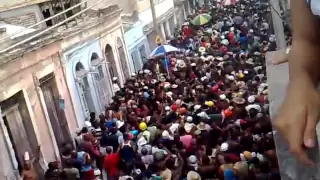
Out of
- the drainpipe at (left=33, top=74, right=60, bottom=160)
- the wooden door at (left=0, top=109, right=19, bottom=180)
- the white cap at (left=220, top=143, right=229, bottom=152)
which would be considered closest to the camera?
the white cap at (left=220, top=143, right=229, bottom=152)

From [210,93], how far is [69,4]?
6.63 m

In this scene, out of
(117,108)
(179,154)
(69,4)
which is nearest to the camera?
(179,154)

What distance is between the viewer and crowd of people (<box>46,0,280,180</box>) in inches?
328

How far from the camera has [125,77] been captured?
61.7 feet

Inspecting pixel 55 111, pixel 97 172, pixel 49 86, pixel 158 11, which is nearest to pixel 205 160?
pixel 97 172

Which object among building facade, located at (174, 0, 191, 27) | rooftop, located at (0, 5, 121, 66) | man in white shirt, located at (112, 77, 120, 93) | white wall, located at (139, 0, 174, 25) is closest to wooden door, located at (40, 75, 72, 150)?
rooftop, located at (0, 5, 121, 66)

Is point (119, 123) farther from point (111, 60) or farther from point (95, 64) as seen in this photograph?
point (111, 60)

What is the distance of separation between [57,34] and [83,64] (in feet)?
6.91

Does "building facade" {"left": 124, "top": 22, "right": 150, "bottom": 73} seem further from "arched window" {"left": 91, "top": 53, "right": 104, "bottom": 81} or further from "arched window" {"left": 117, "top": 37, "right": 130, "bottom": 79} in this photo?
"arched window" {"left": 91, "top": 53, "right": 104, "bottom": 81}

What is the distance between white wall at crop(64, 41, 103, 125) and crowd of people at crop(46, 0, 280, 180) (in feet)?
1.88

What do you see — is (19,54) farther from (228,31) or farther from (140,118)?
(228,31)

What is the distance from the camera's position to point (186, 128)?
1010cm

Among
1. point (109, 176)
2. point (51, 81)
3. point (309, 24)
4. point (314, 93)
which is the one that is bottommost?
point (109, 176)

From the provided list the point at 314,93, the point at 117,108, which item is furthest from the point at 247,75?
the point at 314,93
